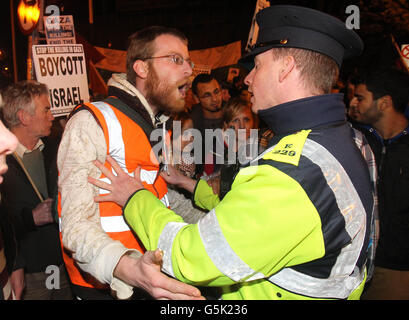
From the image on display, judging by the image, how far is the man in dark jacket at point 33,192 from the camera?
2750mm

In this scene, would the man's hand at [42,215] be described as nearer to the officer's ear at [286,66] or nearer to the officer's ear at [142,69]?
the officer's ear at [142,69]

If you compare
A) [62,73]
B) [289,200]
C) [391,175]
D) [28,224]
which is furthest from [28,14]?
[391,175]

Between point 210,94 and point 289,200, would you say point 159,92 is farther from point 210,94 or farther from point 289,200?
point 210,94

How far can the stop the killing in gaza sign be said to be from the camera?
334cm

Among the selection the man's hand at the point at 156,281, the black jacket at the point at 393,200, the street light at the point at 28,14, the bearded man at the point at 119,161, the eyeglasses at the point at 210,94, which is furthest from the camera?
the eyeglasses at the point at 210,94

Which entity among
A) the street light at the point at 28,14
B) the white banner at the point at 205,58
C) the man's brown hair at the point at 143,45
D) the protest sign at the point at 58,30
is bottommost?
the man's brown hair at the point at 143,45

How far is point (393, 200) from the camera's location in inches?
125

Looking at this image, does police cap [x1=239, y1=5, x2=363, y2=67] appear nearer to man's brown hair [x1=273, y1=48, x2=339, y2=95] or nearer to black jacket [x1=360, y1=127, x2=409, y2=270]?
man's brown hair [x1=273, y1=48, x2=339, y2=95]

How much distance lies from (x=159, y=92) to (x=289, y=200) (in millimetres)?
1361

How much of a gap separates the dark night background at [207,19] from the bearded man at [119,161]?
624 centimetres

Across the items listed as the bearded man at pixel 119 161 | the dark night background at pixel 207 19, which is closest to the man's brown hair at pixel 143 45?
the bearded man at pixel 119 161
